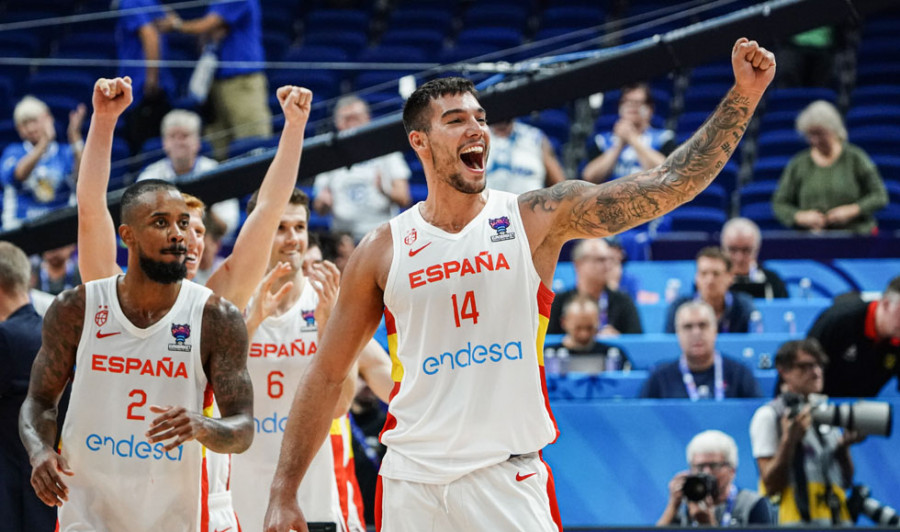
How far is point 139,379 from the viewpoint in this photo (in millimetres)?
4246

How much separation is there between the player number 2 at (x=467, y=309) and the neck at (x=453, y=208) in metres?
0.28

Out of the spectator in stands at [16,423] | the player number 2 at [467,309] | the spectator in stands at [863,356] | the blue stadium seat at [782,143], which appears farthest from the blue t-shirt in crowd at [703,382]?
the blue stadium seat at [782,143]

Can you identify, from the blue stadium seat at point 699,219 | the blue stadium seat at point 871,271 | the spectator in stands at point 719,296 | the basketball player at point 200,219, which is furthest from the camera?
the blue stadium seat at point 699,219


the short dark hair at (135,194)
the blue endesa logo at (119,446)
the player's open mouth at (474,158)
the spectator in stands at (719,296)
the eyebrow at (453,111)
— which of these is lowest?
the blue endesa logo at (119,446)

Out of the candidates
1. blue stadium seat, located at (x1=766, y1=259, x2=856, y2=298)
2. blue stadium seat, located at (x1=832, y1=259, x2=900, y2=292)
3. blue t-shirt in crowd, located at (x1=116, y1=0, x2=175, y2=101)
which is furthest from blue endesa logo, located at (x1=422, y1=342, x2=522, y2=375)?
blue t-shirt in crowd, located at (x1=116, y1=0, x2=175, y2=101)

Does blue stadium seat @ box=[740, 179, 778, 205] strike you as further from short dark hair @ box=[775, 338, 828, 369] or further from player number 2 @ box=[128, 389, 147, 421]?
player number 2 @ box=[128, 389, 147, 421]

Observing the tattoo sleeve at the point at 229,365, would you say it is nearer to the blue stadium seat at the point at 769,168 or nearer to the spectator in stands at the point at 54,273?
the spectator in stands at the point at 54,273

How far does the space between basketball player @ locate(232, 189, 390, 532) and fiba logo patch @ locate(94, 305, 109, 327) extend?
1.01 meters

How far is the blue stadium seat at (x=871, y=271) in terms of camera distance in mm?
9594

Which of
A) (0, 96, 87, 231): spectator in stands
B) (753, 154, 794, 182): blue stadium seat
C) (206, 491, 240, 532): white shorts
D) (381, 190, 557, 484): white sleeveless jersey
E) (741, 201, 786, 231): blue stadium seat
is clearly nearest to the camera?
(381, 190, 557, 484): white sleeveless jersey

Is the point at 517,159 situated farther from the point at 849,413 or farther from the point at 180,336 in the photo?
the point at 180,336

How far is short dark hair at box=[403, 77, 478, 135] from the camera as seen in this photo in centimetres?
404

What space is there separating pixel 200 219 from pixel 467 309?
1745 millimetres

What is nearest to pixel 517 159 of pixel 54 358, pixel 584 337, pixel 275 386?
pixel 584 337
